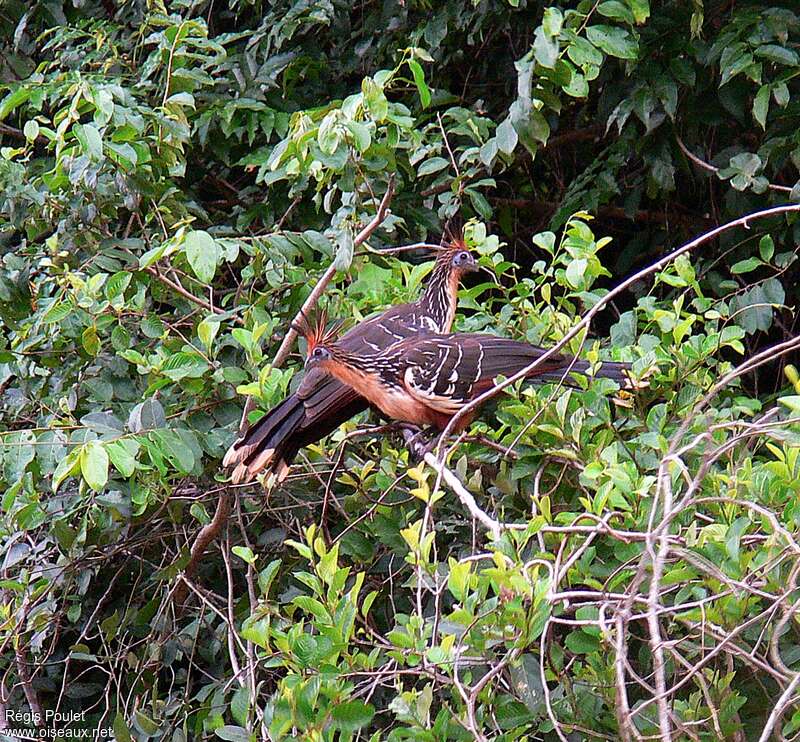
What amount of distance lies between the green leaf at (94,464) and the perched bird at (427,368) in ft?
2.00

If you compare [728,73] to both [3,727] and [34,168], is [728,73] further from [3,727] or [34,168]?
[3,727]

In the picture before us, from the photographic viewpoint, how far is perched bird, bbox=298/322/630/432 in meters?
3.10

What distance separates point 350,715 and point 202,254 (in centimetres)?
135

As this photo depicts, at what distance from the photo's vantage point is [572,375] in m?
2.92

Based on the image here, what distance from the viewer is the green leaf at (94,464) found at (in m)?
2.64

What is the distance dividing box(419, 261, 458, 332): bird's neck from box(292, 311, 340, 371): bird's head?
0.49 metres

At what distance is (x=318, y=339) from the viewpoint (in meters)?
3.11

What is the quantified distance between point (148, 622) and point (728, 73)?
2558 mm

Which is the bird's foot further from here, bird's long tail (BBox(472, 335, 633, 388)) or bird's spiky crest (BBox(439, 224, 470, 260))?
bird's spiky crest (BBox(439, 224, 470, 260))

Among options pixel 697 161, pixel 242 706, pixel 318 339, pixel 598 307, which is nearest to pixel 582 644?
pixel 598 307

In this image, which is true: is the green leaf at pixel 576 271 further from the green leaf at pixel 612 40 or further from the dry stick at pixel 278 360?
the green leaf at pixel 612 40

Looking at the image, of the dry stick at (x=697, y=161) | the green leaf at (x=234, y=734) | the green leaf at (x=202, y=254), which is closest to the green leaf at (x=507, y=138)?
the dry stick at (x=697, y=161)

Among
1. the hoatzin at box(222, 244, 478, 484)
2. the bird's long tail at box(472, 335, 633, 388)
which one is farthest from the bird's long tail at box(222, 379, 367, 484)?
the bird's long tail at box(472, 335, 633, 388)

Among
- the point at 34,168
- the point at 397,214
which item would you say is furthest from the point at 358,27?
the point at 34,168
